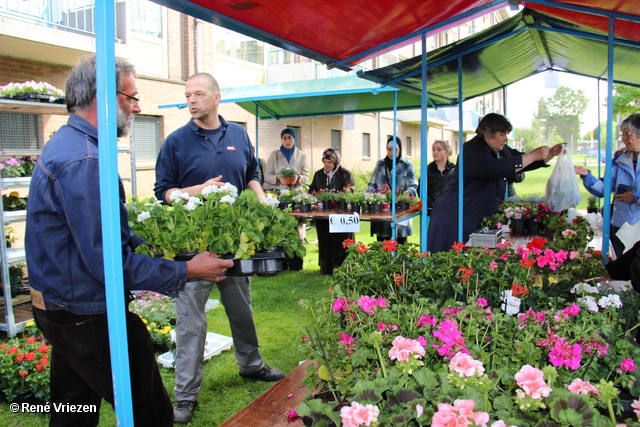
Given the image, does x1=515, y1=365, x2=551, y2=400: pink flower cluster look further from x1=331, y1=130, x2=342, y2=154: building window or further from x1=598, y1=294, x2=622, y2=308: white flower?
x1=331, y1=130, x2=342, y2=154: building window

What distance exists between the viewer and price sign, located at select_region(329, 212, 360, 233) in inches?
229

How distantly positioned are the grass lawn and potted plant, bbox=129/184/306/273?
1.34ft

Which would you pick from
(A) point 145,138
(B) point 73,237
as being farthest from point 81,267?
(A) point 145,138

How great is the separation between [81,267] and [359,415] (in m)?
1.21

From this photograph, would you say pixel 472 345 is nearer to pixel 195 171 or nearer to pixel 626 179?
pixel 195 171

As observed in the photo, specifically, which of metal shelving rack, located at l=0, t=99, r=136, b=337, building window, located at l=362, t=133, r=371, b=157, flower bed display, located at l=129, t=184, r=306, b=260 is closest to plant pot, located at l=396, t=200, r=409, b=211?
metal shelving rack, located at l=0, t=99, r=136, b=337

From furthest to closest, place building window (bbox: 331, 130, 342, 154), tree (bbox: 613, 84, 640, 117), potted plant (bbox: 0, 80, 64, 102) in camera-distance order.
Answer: building window (bbox: 331, 130, 342, 154)
tree (bbox: 613, 84, 640, 117)
potted plant (bbox: 0, 80, 64, 102)

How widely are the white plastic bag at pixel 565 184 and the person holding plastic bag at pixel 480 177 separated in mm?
138

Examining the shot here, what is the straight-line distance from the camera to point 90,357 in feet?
6.31

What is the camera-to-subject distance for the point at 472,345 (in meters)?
1.63

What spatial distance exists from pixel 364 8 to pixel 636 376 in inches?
85.7

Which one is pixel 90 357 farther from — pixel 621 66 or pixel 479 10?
pixel 621 66

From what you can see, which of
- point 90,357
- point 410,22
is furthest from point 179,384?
point 410,22

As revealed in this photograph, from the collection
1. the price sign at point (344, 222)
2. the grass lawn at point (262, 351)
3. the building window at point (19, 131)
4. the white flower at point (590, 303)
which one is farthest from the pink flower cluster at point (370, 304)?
the building window at point (19, 131)
